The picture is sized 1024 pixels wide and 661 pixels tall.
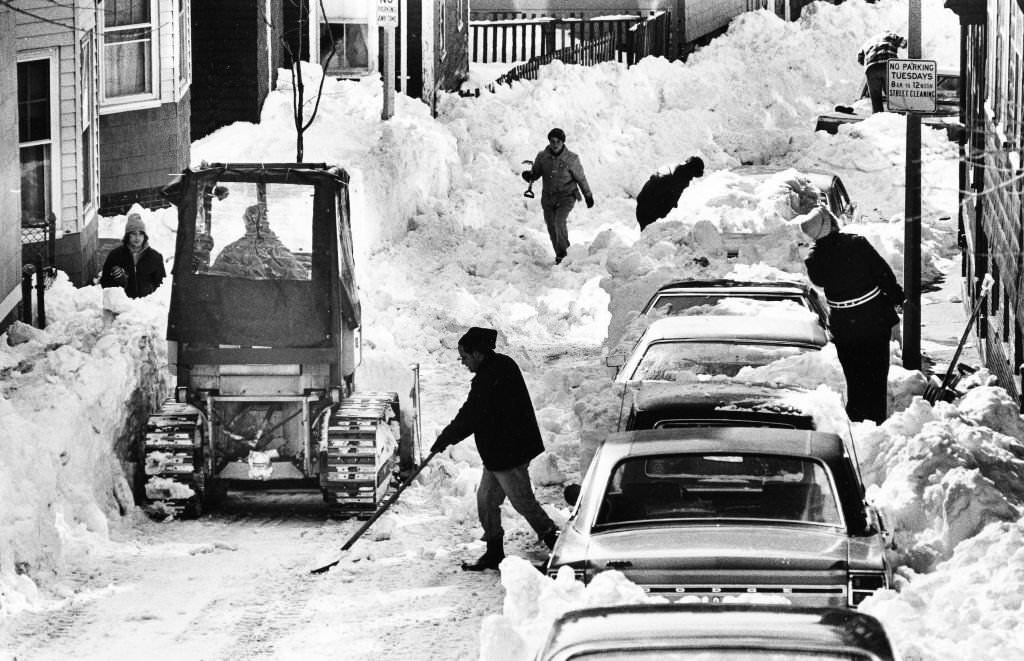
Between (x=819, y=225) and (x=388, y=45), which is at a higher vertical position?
(x=388, y=45)

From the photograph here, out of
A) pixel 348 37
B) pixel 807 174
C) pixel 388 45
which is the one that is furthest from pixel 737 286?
pixel 348 37

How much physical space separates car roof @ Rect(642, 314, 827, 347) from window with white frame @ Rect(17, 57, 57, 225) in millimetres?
8150

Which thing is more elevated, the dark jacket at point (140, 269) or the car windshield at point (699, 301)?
the dark jacket at point (140, 269)

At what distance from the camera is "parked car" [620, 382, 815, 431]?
9.91 metres

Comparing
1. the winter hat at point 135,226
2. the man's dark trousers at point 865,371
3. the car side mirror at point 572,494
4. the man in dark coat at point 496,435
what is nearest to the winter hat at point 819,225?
the man's dark trousers at point 865,371

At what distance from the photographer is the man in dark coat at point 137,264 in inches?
672

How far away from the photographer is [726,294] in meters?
14.3

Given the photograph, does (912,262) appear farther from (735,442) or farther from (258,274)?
(735,442)

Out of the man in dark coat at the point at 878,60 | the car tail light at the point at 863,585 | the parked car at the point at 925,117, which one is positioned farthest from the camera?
the man in dark coat at the point at 878,60

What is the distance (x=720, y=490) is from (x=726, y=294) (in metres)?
5.23

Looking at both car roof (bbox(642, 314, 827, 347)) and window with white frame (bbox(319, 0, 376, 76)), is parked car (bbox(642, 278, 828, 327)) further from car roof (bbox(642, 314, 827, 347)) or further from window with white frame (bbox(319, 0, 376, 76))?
window with white frame (bbox(319, 0, 376, 76))

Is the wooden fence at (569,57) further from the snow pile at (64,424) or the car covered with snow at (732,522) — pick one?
the car covered with snow at (732,522)

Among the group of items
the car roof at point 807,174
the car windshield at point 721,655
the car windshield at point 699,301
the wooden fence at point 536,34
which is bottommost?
the car windshield at point 721,655

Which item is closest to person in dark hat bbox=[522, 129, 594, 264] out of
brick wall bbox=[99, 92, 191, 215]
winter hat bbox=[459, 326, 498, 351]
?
brick wall bbox=[99, 92, 191, 215]
